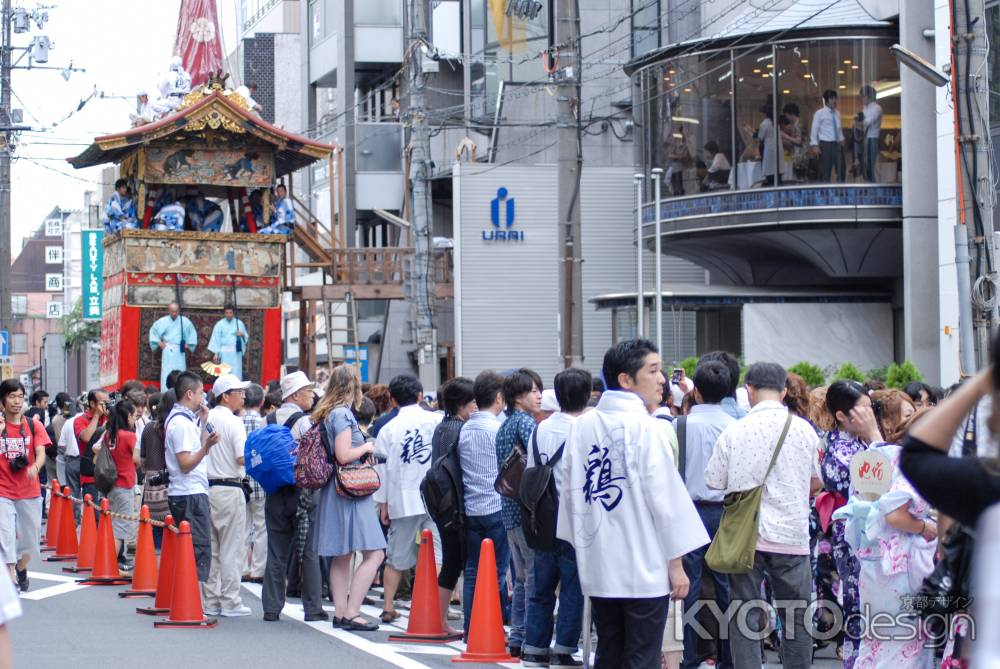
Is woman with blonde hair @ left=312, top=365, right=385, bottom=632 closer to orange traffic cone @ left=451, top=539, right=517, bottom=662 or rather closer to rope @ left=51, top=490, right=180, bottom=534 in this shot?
rope @ left=51, top=490, right=180, bottom=534

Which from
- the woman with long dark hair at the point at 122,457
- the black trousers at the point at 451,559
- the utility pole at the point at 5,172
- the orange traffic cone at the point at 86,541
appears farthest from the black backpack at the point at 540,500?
the utility pole at the point at 5,172

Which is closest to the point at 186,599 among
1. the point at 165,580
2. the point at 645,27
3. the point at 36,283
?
the point at 165,580

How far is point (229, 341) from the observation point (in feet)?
94.6

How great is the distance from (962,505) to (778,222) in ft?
89.5

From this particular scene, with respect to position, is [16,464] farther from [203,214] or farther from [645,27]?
[645,27]

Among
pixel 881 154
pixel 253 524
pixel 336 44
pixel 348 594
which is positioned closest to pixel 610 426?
pixel 348 594

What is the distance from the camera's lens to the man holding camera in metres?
12.1

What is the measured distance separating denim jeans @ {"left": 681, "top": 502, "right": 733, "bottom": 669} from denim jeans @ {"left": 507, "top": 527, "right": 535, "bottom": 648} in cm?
107

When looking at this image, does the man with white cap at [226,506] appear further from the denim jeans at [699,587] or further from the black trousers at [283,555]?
the denim jeans at [699,587]

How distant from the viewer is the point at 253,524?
47.9 feet

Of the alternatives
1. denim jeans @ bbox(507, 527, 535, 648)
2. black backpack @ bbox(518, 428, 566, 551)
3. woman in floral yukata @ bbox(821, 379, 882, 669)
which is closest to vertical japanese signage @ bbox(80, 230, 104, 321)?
denim jeans @ bbox(507, 527, 535, 648)

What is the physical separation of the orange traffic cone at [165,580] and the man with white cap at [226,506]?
0.34m

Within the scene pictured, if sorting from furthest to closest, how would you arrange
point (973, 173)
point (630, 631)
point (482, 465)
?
point (973, 173) < point (482, 465) < point (630, 631)

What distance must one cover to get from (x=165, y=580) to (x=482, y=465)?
3707 millimetres
